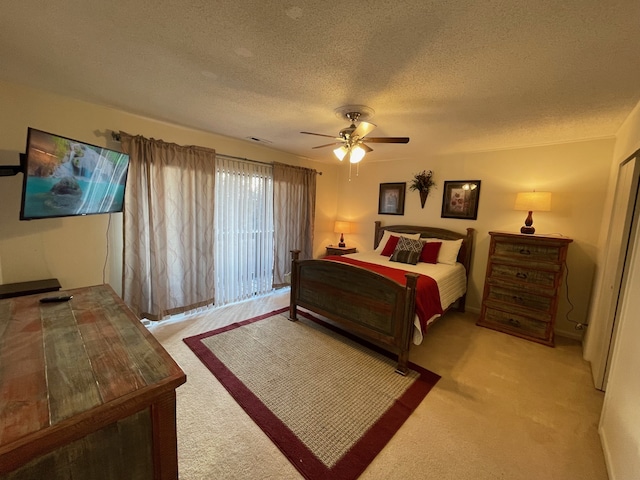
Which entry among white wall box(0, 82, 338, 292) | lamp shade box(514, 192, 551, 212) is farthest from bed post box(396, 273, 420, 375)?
white wall box(0, 82, 338, 292)

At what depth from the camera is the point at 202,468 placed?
4.75 feet

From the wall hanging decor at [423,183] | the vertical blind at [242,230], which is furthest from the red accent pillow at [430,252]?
the vertical blind at [242,230]

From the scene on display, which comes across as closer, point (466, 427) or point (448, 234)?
point (466, 427)

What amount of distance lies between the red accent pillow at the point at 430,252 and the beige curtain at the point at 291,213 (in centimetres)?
187

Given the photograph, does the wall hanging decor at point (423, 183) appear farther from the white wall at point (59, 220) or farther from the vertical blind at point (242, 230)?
the white wall at point (59, 220)

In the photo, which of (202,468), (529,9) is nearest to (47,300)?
(202,468)

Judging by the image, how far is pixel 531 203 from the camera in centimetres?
298

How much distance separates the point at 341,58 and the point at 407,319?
2.00 m

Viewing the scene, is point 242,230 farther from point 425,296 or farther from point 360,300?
point 425,296

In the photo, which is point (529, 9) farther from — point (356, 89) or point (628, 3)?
point (356, 89)

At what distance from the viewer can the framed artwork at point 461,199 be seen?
3689 mm

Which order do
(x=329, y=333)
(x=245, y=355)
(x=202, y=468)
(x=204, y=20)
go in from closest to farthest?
(x=204, y=20), (x=202, y=468), (x=245, y=355), (x=329, y=333)

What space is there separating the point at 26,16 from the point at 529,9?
7.93 feet

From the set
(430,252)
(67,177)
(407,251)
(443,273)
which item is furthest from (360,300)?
(67,177)
